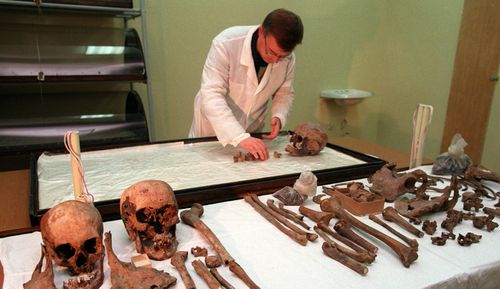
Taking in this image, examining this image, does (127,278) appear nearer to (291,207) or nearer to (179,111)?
(291,207)

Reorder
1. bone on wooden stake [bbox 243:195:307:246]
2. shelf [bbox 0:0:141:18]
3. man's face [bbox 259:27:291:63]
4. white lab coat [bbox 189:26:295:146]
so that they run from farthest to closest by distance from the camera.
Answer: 1. shelf [bbox 0:0:141:18]
2. white lab coat [bbox 189:26:295:146]
3. man's face [bbox 259:27:291:63]
4. bone on wooden stake [bbox 243:195:307:246]

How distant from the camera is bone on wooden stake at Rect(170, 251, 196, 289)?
3.85 feet

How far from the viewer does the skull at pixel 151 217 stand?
1345 mm

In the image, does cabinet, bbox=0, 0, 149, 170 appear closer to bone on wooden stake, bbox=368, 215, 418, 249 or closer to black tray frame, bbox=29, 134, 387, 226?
black tray frame, bbox=29, 134, 387, 226

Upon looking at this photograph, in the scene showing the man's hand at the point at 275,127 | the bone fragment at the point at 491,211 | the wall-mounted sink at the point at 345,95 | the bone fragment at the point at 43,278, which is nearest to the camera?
the bone fragment at the point at 43,278

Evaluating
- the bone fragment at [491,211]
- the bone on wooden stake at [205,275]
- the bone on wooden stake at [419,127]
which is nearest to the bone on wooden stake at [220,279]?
the bone on wooden stake at [205,275]

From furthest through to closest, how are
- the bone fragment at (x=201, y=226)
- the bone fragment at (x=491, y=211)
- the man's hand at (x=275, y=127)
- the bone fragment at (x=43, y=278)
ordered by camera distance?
1. the man's hand at (x=275, y=127)
2. the bone fragment at (x=491, y=211)
3. the bone fragment at (x=201, y=226)
4. the bone fragment at (x=43, y=278)

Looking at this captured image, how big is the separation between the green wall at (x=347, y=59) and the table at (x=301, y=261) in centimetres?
275

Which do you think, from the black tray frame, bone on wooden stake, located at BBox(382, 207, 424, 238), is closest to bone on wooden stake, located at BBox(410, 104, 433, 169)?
the black tray frame

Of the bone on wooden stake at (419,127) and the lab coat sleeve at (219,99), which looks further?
the lab coat sleeve at (219,99)

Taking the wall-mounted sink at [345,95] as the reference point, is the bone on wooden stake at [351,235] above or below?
below

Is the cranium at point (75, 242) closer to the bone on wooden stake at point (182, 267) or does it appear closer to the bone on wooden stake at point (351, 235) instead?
the bone on wooden stake at point (182, 267)

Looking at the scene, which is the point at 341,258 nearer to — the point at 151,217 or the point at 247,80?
the point at 151,217

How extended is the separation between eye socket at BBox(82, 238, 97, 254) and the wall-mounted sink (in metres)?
4.26
